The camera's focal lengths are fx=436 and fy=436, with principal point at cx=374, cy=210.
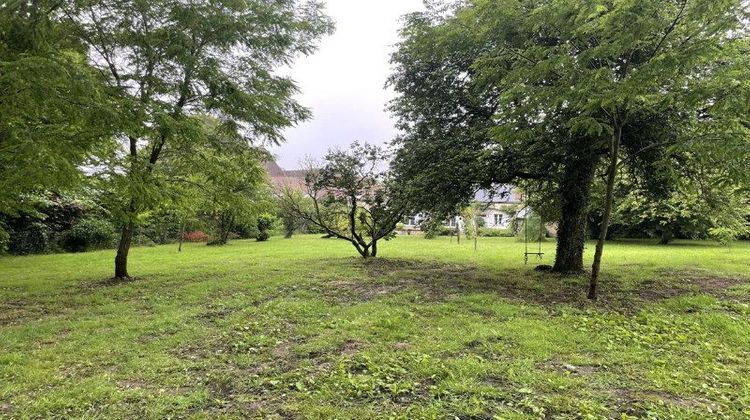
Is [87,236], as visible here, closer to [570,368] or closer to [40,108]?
[40,108]

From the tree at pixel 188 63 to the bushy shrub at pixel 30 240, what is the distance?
1004 cm

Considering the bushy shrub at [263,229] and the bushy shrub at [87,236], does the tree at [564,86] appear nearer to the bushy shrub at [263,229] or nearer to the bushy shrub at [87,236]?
the bushy shrub at [87,236]

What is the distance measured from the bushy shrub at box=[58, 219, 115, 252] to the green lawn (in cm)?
1027

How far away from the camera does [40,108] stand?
6109 millimetres

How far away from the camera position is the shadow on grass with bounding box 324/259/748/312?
Answer: 7.64 metres

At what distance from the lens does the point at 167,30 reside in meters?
8.52

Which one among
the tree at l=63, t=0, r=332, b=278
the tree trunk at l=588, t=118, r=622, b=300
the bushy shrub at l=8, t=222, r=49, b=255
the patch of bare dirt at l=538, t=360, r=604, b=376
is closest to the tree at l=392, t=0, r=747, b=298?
the tree trunk at l=588, t=118, r=622, b=300

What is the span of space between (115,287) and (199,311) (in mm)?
3448

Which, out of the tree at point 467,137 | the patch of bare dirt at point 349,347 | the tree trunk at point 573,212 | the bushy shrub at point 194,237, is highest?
the tree at point 467,137

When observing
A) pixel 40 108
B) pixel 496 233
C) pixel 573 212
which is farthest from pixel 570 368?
pixel 496 233

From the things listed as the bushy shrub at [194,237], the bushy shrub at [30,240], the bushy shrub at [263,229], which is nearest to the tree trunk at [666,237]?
the bushy shrub at [263,229]

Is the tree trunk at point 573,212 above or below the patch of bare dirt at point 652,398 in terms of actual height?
above

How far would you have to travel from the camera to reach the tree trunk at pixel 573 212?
378 inches

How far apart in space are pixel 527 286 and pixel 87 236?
18197 mm
